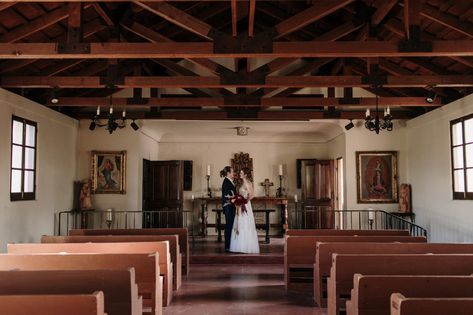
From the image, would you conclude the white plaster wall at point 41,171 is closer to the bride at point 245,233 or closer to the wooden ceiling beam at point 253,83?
the wooden ceiling beam at point 253,83

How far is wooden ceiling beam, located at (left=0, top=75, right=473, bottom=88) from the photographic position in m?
8.05

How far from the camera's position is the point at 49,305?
8.02ft

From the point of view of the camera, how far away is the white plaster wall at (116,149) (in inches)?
466

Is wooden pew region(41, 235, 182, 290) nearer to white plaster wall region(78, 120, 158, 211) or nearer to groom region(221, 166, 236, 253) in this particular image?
groom region(221, 166, 236, 253)

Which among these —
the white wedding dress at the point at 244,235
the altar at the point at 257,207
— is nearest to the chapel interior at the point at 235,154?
the altar at the point at 257,207

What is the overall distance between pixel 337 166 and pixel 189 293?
8.44 metres

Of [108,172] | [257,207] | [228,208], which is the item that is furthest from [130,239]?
[257,207]

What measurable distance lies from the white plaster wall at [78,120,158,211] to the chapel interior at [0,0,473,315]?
0.04 metres

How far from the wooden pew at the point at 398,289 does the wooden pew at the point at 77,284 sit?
5.47 feet

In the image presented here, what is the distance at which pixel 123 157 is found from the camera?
1189 cm

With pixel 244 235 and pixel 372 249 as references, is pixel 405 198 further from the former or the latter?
pixel 372 249

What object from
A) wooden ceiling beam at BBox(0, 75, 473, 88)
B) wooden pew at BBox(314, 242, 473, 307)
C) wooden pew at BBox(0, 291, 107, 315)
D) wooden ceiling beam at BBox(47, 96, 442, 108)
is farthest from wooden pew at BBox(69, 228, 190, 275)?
wooden pew at BBox(0, 291, 107, 315)

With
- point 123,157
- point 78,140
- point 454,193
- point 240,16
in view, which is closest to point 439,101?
point 454,193

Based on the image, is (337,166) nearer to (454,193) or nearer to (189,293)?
(454,193)
